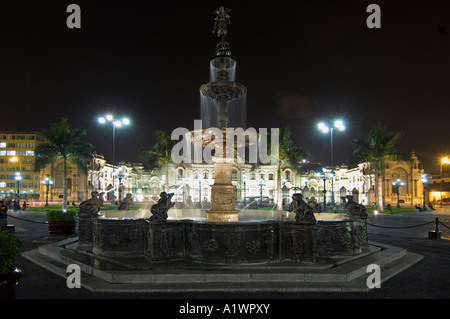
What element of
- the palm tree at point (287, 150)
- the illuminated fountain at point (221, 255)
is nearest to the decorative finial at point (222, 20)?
the illuminated fountain at point (221, 255)

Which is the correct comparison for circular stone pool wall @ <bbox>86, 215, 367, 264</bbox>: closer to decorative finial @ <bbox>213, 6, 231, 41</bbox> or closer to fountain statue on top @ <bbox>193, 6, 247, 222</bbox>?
fountain statue on top @ <bbox>193, 6, 247, 222</bbox>

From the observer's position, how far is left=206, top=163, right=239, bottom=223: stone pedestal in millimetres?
10523

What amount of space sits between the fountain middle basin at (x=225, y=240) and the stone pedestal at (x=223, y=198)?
265cm

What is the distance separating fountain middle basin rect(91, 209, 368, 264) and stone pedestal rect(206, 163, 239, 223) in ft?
8.70

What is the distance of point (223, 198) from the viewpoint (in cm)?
1075

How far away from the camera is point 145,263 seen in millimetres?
Answer: 7457

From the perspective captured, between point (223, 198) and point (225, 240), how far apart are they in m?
3.38

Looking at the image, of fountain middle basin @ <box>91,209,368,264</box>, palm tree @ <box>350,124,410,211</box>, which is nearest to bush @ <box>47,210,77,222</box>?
fountain middle basin @ <box>91,209,368,264</box>

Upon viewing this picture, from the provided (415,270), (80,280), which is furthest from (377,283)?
(80,280)

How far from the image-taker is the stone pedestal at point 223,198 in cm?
→ 1052

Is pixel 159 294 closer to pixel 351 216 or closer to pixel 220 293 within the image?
pixel 220 293

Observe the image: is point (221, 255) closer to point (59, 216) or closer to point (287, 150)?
point (59, 216)

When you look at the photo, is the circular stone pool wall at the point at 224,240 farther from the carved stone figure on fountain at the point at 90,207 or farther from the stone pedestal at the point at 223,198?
the stone pedestal at the point at 223,198
